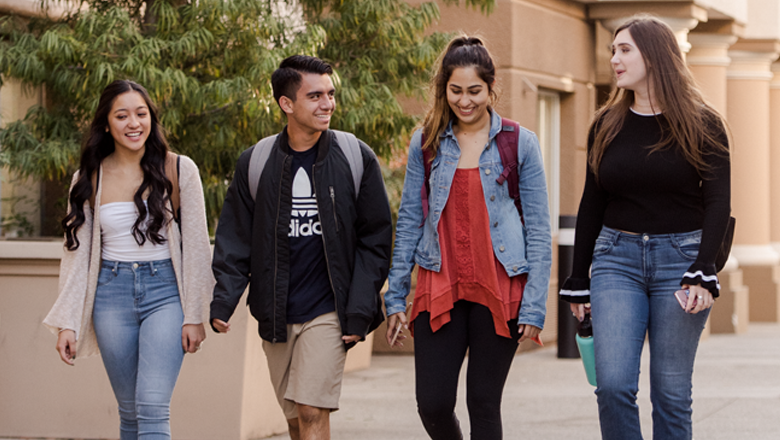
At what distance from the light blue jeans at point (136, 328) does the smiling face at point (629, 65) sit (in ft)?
6.76

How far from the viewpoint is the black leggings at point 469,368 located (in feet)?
14.5

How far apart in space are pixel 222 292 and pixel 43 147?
3086 mm

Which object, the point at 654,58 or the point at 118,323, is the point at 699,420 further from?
the point at 118,323

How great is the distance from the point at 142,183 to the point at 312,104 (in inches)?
32.2

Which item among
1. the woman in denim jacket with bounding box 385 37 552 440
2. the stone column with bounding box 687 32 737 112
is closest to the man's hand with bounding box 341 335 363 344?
the woman in denim jacket with bounding box 385 37 552 440

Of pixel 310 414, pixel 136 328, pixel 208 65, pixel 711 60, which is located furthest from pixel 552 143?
pixel 136 328

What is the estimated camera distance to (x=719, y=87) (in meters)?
14.0

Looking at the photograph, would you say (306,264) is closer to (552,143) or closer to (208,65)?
(208,65)

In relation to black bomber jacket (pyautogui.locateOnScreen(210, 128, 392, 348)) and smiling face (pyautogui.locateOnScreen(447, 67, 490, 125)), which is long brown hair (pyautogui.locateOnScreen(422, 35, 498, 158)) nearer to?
smiling face (pyautogui.locateOnScreen(447, 67, 490, 125))

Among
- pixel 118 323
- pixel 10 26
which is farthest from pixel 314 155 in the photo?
pixel 10 26

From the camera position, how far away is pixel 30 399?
6.81m

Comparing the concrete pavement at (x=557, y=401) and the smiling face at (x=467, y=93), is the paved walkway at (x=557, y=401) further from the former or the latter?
the smiling face at (x=467, y=93)

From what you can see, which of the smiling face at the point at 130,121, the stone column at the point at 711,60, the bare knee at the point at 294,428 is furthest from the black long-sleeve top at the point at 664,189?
the stone column at the point at 711,60

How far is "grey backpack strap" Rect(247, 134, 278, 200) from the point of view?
4645 millimetres
